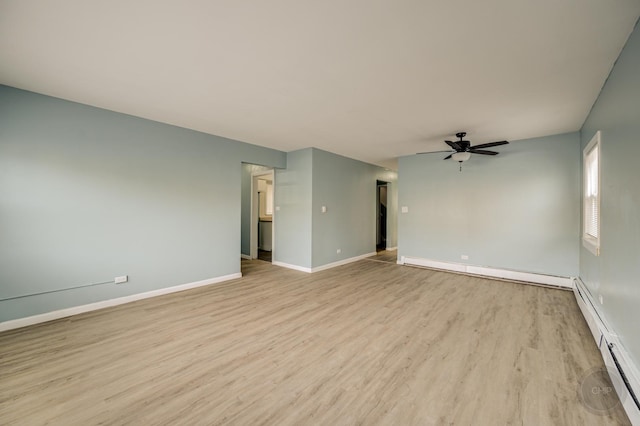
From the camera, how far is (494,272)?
4992mm

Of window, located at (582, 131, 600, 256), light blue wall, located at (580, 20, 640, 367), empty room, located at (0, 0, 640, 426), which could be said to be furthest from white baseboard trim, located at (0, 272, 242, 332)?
window, located at (582, 131, 600, 256)

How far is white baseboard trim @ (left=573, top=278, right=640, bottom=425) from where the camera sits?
165 centimetres

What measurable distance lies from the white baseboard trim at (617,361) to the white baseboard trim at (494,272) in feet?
5.45

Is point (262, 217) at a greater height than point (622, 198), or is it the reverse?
point (622, 198)

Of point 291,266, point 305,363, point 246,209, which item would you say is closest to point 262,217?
point 246,209

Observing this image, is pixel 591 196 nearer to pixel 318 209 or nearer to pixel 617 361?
pixel 617 361

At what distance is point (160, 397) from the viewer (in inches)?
69.9

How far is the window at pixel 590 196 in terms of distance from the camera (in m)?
3.27

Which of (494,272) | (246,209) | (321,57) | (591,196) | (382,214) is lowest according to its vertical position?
(494,272)

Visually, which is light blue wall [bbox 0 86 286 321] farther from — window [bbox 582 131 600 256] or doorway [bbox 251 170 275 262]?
window [bbox 582 131 600 256]

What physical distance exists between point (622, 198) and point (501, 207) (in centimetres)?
305

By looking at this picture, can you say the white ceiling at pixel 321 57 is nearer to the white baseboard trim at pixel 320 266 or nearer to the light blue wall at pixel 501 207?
the light blue wall at pixel 501 207

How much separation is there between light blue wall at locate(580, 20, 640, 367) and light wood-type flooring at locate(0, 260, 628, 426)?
56 cm

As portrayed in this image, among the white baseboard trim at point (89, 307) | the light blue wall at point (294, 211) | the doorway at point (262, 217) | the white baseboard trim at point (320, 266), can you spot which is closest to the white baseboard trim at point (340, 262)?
the white baseboard trim at point (320, 266)
